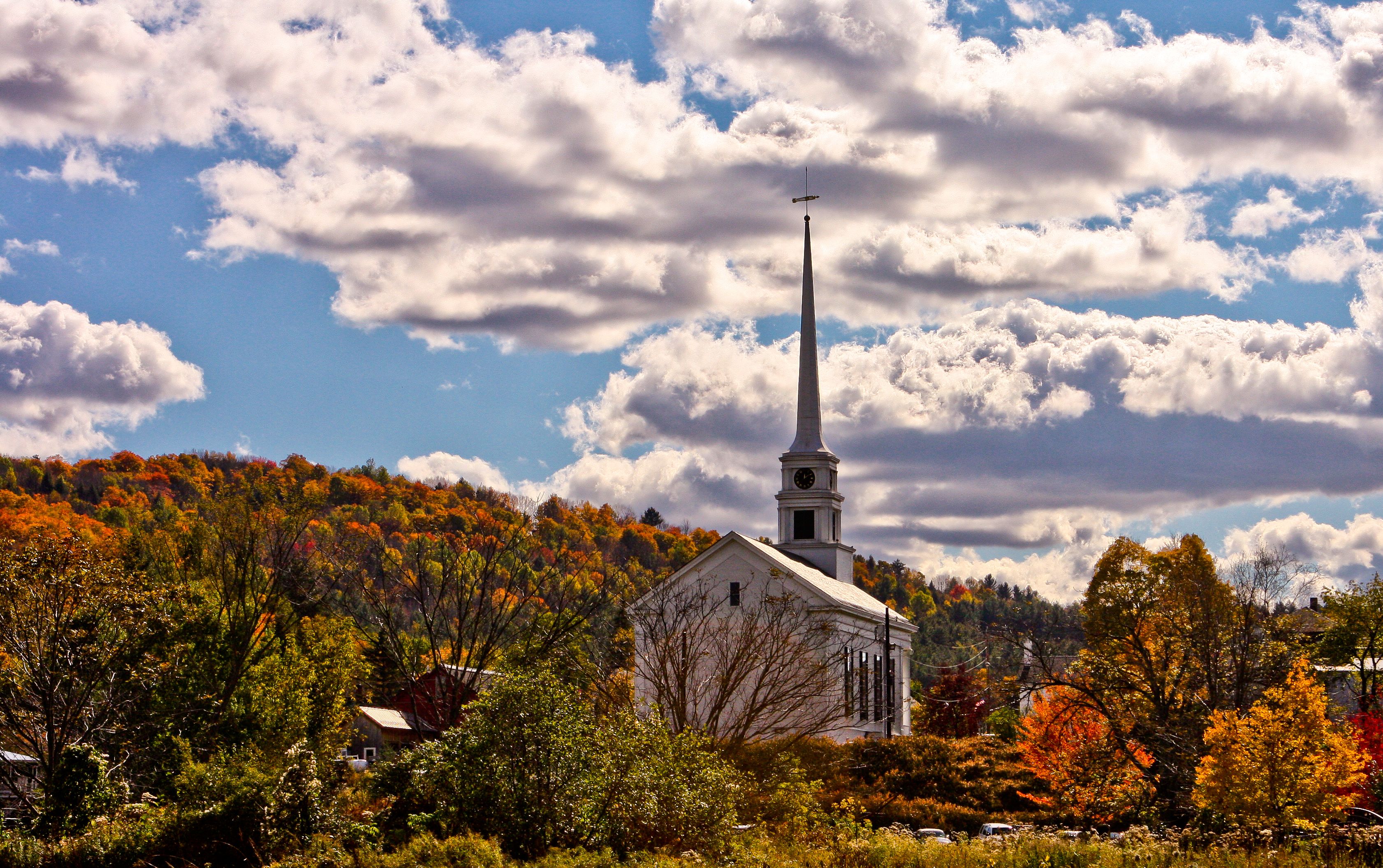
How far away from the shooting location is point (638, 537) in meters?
126

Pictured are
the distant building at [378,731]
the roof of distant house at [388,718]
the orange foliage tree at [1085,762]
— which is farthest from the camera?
the roof of distant house at [388,718]

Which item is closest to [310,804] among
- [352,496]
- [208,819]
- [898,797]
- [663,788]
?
[208,819]

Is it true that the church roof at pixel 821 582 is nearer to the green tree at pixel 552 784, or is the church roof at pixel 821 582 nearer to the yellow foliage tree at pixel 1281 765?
the yellow foliage tree at pixel 1281 765

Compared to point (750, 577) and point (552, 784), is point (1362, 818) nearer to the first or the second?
point (552, 784)

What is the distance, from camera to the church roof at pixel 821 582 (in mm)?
49906

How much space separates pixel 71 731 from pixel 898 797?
74.2 feet

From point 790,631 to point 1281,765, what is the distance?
18.9 metres

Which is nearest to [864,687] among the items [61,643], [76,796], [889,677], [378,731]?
[889,677]

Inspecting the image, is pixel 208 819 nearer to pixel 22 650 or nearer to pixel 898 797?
pixel 22 650

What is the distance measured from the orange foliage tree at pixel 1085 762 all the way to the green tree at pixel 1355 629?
17.8 meters

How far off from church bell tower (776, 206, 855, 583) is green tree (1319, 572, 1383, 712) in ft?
66.2

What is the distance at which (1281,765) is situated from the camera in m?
23.0

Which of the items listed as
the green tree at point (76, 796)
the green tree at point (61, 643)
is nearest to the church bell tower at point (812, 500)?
the green tree at point (61, 643)

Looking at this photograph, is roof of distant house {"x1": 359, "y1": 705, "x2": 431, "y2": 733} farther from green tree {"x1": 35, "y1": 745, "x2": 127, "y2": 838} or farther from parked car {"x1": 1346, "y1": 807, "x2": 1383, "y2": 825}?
parked car {"x1": 1346, "y1": 807, "x2": 1383, "y2": 825}
